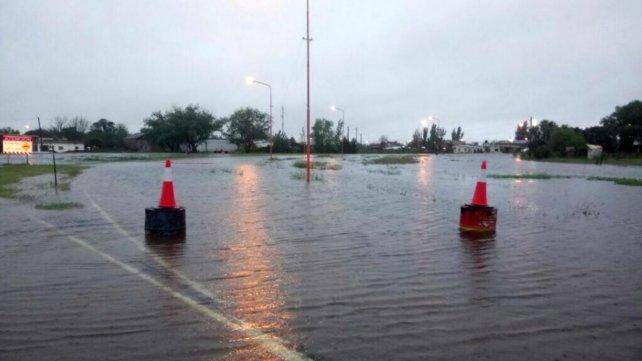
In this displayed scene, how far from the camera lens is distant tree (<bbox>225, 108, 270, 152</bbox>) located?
122m

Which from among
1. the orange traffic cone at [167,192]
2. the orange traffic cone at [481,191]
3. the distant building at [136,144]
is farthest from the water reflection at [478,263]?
the distant building at [136,144]

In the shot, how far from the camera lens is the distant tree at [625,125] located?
8019 centimetres

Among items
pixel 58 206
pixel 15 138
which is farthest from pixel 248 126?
pixel 58 206

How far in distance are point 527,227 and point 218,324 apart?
21.9 ft

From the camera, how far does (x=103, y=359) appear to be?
3.36 meters

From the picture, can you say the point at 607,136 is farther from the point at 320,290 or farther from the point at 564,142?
the point at 320,290

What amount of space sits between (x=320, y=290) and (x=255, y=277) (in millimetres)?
859

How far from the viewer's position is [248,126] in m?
122

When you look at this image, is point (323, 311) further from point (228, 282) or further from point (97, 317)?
point (97, 317)

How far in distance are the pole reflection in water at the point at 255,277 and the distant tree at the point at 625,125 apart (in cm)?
8582

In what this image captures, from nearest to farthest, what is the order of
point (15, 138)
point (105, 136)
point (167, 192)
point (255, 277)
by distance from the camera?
point (255, 277)
point (167, 192)
point (15, 138)
point (105, 136)

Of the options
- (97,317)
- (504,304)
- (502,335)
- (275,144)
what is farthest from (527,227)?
(275,144)

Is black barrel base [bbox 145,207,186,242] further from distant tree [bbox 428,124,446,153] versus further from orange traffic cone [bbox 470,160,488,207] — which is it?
distant tree [bbox 428,124,446,153]

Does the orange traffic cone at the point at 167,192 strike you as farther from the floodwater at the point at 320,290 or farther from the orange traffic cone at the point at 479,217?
the orange traffic cone at the point at 479,217
